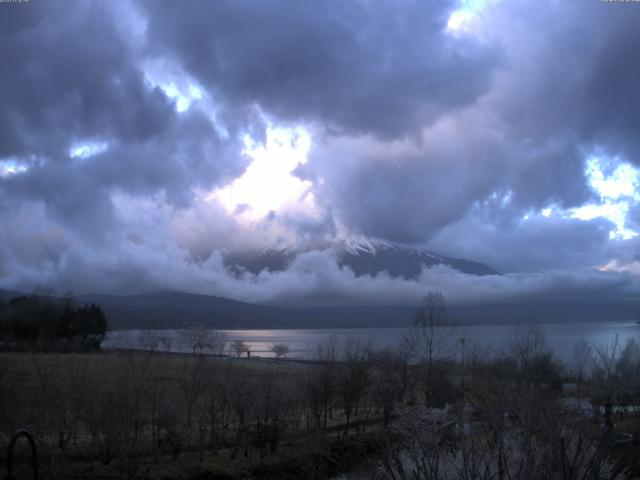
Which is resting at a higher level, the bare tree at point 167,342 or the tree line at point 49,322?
the tree line at point 49,322

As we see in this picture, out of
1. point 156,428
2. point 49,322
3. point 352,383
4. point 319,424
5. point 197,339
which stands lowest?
point 156,428

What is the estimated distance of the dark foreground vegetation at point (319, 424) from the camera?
1339cm

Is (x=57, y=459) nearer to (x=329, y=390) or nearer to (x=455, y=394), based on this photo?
(x=329, y=390)

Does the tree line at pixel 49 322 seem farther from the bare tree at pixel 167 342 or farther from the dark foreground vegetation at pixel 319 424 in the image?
the dark foreground vegetation at pixel 319 424

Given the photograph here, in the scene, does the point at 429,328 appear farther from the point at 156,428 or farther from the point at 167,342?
the point at 167,342

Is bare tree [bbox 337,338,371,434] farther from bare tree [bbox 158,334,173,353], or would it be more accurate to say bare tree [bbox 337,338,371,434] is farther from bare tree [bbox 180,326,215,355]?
bare tree [bbox 180,326,215,355]

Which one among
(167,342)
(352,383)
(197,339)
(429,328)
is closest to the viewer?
(352,383)

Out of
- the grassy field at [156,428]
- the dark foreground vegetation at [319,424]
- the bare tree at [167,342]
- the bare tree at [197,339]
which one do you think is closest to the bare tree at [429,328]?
the dark foreground vegetation at [319,424]

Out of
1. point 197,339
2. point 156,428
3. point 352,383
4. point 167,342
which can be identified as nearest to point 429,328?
point 352,383

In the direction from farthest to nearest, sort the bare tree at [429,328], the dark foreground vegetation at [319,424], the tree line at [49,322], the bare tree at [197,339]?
the bare tree at [197,339]
the tree line at [49,322]
the bare tree at [429,328]
the dark foreground vegetation at [319,424]

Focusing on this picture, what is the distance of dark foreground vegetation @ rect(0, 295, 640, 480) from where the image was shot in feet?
43.9

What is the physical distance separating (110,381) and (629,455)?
33345 mm

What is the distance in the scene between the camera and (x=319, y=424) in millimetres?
40688

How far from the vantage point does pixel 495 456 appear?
12664mm
